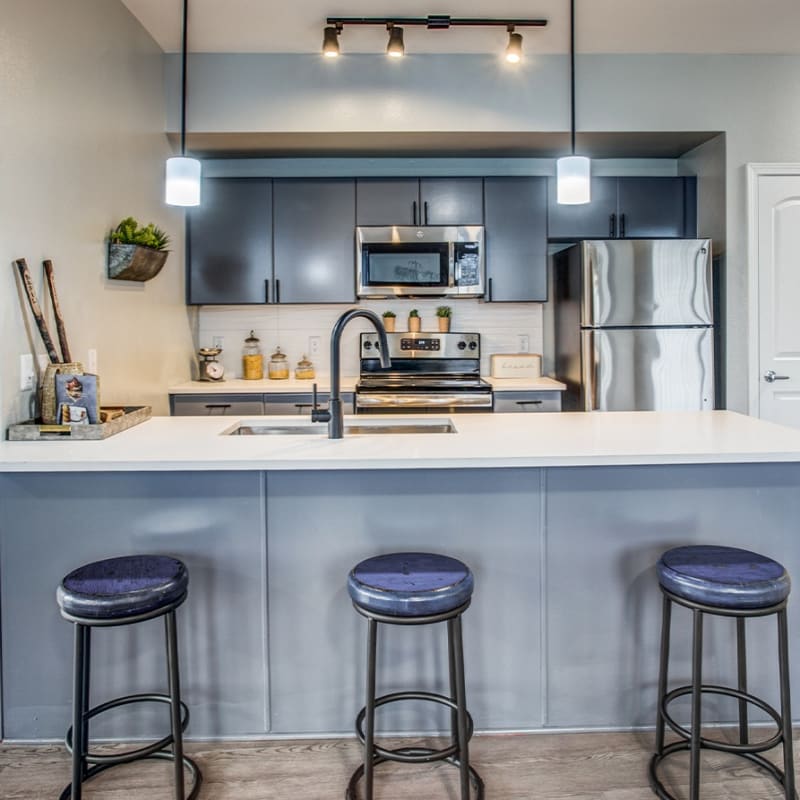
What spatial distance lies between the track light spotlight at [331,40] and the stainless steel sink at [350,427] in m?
1.75

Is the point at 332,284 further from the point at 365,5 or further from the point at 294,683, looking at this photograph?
the point at 294,683

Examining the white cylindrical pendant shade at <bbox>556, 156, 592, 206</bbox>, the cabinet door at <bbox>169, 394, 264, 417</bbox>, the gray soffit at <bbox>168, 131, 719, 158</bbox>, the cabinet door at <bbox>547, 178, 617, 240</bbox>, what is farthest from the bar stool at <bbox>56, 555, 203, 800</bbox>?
the cabinet door at <bbox>547, 178, 617, 240</bbox>

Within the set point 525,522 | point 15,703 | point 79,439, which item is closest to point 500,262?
point 525,522

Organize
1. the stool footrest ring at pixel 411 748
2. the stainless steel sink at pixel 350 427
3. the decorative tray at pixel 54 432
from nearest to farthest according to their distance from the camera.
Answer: the stool footrest ring at pixel 411 748
the decorative tray at pixel 54 432
the stainless steel sink at pixel 350 427

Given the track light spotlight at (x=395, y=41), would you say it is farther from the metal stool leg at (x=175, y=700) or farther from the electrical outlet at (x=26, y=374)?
the metal stool leg at (x=175, y=700)

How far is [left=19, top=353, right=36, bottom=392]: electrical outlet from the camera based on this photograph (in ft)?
7.34

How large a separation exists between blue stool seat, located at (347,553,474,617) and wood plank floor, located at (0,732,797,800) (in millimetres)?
565

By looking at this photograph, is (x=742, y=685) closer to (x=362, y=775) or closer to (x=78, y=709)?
(x=362, y=775)

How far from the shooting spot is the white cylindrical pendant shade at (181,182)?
250 centimetres

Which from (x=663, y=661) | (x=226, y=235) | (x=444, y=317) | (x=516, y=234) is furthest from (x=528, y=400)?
(x=663, y=661)

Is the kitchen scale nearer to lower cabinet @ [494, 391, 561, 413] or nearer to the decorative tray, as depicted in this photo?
lower cabinet @ [494, 391, 561, 413]

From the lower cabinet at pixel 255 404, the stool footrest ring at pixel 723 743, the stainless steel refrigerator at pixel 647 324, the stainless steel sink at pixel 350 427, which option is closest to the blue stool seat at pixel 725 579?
the stool footrest ring at pixel 723 743

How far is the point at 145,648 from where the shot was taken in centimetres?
204

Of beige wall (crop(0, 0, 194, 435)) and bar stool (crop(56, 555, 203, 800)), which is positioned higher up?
beige wall (crop(0, 0, 194, 435))
